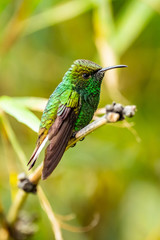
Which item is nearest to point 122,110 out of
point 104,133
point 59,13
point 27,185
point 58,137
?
point 58,137

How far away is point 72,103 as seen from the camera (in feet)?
4.76

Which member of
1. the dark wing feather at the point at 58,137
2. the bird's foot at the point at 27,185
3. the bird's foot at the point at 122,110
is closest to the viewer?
the bird's foot at the point at 122,110

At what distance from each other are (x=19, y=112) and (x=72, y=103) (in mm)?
197

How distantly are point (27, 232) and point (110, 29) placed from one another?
108cm

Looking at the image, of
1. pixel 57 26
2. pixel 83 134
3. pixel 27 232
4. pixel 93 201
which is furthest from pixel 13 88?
pixel 83 134

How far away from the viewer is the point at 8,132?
144 cm

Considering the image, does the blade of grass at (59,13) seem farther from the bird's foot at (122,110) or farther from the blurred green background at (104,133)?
the bird's foot at (122,110)

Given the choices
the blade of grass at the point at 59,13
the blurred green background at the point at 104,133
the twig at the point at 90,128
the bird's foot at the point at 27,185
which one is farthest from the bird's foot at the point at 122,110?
the blade of grass at the point at 59,13

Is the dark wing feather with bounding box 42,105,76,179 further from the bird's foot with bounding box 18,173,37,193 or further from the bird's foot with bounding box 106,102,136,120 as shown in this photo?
the bird's foot with bounding box 106,102,136,120

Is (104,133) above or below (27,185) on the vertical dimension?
below

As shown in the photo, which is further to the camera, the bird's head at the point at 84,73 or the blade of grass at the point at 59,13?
the blade of grass at the point at 59,13

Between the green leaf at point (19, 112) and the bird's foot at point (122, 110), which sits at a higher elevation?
the green leaf at point (19, 112)

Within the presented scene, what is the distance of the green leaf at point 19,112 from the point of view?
1279mm

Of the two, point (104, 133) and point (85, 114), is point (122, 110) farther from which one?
point (104, 133)
